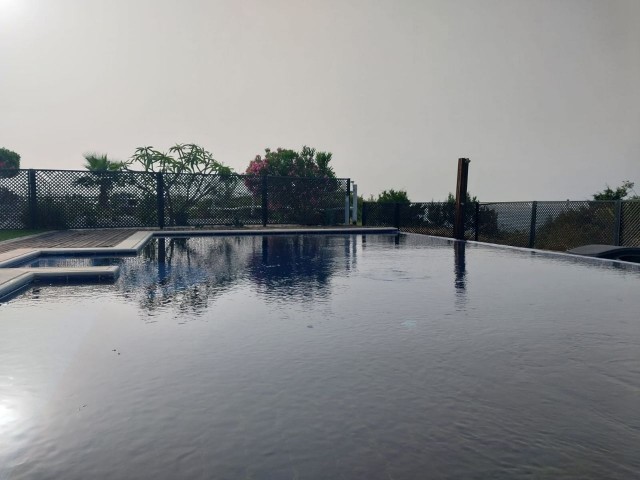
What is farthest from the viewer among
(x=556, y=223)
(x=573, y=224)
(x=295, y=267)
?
(x=556, y=223)

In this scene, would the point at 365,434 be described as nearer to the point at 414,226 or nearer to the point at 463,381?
the point at 463,381

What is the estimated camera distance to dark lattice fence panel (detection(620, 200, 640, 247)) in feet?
39.7

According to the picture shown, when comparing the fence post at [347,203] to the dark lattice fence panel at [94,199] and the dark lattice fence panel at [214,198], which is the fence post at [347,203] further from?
the dark lattice fence panel at [94,199]

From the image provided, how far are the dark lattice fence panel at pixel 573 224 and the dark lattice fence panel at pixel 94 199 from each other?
506 inches

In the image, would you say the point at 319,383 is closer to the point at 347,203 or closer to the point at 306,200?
the point at 306,200

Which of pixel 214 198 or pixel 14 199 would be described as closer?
pixel 14 199

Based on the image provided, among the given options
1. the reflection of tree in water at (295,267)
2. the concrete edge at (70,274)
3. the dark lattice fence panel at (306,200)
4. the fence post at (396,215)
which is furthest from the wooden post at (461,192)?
the concrete edge at (70,274)

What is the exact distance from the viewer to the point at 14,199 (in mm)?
16969

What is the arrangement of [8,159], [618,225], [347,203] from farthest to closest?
[8,159] < [347,203] < [618,225]

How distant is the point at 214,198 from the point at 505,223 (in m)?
10.5

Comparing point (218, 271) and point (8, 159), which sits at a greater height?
point (8, 159)

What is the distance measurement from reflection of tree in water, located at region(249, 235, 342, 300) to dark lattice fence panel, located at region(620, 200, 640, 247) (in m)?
6.40

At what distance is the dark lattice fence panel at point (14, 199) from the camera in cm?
1689

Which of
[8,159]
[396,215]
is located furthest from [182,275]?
[8,159]
